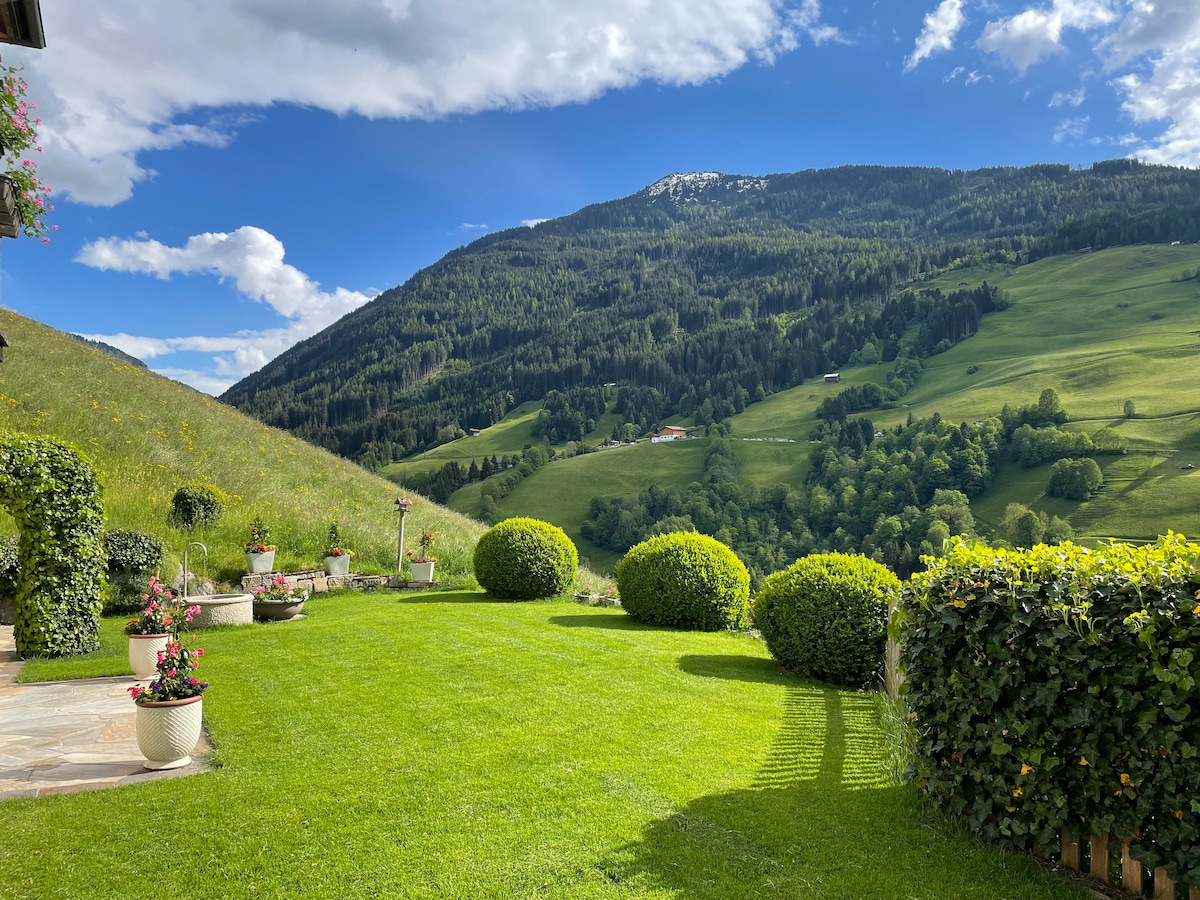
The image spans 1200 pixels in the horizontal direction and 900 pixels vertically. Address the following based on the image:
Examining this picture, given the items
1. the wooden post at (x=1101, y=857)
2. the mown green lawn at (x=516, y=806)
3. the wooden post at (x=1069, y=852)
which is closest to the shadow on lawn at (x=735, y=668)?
the mown green lawn at (x=516, y=806)

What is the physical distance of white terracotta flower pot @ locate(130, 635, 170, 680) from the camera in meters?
9.34

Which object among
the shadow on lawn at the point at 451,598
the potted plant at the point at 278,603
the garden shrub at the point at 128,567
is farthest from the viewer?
the shadow on lawn at the point at 451,598

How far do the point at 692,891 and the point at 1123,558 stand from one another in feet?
10.9

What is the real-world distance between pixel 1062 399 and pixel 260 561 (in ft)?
373

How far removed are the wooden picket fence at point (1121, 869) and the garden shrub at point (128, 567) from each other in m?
16.3

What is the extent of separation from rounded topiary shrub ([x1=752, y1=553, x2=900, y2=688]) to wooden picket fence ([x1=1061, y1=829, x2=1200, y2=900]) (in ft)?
17.5

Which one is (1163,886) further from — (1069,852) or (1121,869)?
(1069,852)

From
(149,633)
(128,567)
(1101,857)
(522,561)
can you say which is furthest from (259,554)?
(1101,857)

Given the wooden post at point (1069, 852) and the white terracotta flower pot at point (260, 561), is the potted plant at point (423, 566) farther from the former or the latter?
the wooden post at point (1069, 852)

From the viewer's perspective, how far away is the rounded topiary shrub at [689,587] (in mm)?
13898

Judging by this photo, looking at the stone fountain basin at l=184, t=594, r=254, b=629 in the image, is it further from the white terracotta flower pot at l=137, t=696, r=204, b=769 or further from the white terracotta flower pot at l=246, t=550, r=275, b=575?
the white terracotta flower pot at l=137, t=696, r=204, b=769

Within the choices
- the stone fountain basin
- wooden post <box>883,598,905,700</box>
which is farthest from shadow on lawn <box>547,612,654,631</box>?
the stone fountain basin

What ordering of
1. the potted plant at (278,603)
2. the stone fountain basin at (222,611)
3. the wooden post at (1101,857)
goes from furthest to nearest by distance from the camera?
the potted plant at (278,603), the stone fountain basin at (222,611), the wooden post at (1101,857)

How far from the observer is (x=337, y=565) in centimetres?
1856
